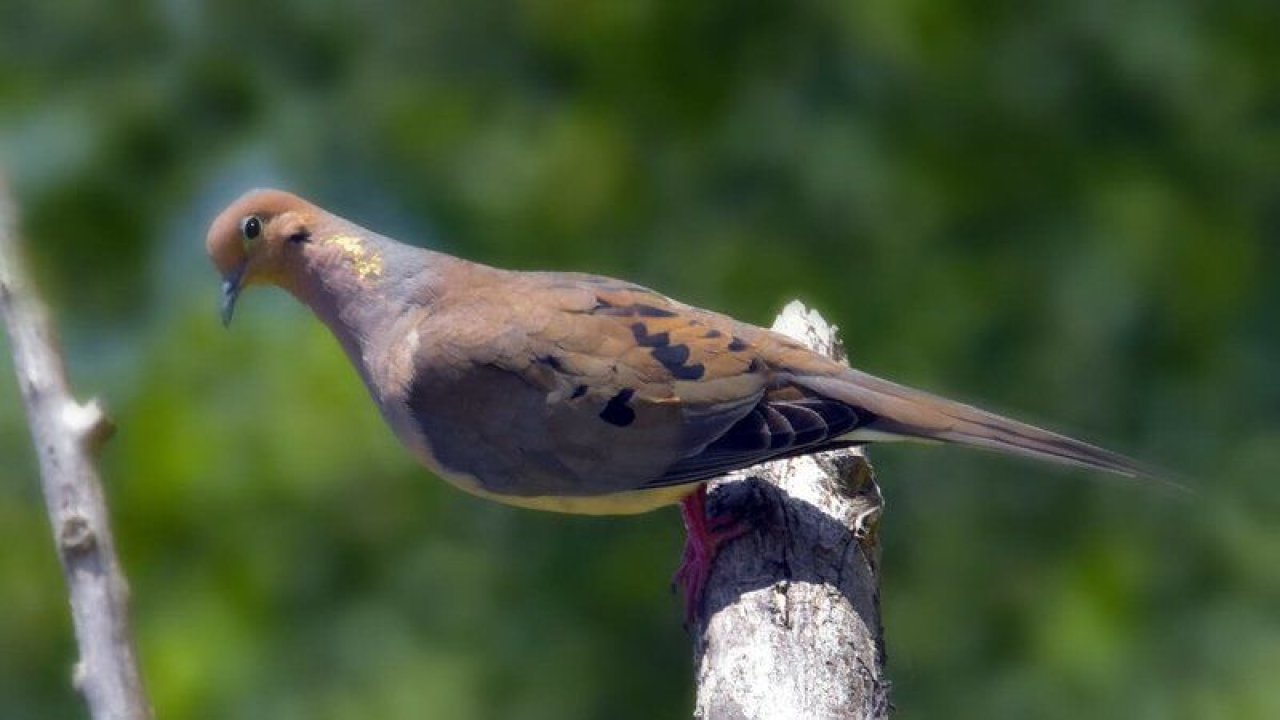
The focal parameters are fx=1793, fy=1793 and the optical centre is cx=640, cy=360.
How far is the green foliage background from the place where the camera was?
5.40 metres

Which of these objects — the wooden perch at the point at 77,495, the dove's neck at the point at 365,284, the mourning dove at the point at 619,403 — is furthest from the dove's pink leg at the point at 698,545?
the wooden perch at the point at 77,495

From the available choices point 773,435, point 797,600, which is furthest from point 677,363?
point 797,600

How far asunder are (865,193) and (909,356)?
2.07 feet

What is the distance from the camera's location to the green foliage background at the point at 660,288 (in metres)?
5.40

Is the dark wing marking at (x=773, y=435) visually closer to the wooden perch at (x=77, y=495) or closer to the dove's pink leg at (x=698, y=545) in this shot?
the dove's pink leg at (x=698, y=545)

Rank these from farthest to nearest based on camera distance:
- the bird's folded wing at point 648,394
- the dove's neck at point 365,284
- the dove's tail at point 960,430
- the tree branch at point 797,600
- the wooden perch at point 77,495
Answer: the dove's neck at point 365,284, the bird's folded wing at point 648,394, the dove's tail at point 960,430, the tree branch at point 797,600, the wooden perch at point 77,495

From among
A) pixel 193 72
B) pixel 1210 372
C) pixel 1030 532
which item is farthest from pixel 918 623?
pixel 193 72

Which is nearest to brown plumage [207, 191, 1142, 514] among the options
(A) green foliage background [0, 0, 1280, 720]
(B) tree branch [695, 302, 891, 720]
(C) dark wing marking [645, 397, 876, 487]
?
(C) dark wing marking [645, 397, 876, 487]

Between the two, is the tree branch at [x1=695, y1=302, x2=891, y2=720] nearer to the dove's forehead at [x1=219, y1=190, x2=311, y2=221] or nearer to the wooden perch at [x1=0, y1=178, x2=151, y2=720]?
the dove's forehead at [x1=219, y1=190, x2=311, y2=221]

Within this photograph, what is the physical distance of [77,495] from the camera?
1.26m

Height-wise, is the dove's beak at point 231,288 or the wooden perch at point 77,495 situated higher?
the dove's beak at point 231,288

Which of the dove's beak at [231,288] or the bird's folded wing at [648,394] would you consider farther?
the dove's beak at [231,288]

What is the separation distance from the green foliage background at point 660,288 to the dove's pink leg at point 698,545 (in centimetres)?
200

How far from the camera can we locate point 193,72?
20.8 ft
